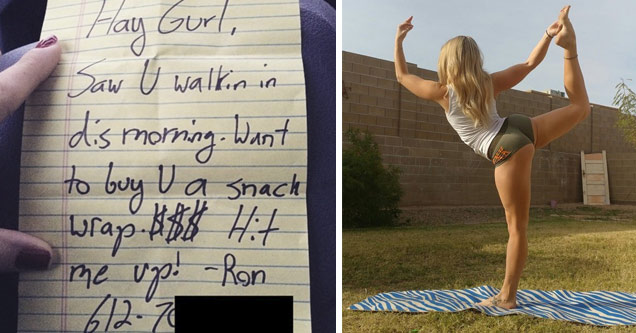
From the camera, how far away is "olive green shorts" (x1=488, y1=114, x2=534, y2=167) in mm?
1439

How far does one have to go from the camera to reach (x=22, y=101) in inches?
49.2

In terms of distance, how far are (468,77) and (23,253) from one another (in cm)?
122

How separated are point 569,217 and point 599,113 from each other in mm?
333

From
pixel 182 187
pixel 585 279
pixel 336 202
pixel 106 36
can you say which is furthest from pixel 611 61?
pixel 106 36

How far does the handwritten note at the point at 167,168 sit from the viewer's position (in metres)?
1.21

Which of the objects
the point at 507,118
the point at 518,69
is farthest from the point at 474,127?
the point at 518,69

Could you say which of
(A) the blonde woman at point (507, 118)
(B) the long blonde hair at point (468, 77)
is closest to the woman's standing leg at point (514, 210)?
(A) the blonde woman at point (507, 118)

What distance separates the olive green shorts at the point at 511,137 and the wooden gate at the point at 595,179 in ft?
0.92

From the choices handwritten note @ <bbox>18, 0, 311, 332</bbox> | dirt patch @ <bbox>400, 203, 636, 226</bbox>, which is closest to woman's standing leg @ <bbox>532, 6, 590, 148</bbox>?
dirt patch @ <bbox>400, 203, 636, 226</bbox>

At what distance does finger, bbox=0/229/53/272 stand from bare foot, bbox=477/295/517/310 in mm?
1162

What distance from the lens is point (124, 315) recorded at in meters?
1.23

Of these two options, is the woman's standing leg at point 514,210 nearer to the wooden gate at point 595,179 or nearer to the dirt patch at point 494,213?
the dirt patch at point 494,213

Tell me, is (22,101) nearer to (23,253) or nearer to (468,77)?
(23,253)

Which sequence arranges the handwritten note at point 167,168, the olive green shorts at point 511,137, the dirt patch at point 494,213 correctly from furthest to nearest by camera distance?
1. the dirt patch at point 494,213
2. the olive green shorts at point 511,137
3. the handwritten note at point 167,168
